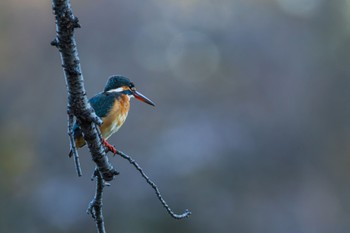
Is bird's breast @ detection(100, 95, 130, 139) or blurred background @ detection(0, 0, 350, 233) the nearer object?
bird's breast @ detection(100, 95, 130, 139)

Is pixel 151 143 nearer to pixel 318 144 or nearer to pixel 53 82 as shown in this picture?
pixel 53 82

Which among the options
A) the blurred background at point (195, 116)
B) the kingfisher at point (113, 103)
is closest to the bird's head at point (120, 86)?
the kingfisher at point (113, 103)

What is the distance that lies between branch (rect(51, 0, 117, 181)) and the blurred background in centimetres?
524

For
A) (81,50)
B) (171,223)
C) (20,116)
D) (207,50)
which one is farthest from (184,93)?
(171,223)

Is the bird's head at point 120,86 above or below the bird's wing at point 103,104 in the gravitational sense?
above

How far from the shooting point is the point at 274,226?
7.61 m

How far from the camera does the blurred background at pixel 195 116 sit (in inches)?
288

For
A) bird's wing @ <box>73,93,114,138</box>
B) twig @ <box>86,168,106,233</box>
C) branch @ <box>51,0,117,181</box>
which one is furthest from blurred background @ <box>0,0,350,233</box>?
branch @ <box>51,0,117,181</box>

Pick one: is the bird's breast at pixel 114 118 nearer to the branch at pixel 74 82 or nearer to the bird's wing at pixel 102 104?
the bird's wing at pixel 102 104

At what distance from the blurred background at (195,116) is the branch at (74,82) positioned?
17.2 ft

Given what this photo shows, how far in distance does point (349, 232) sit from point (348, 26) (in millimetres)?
4281

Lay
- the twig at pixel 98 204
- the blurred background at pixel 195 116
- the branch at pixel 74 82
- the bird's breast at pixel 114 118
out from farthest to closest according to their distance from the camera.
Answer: the blurred background at pixel 195 116 < the bird's breast at pixel 114 118 < the twig at pixel 98 204 < the branch at pixel 74 82

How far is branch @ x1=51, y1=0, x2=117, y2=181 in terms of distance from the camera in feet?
3.62

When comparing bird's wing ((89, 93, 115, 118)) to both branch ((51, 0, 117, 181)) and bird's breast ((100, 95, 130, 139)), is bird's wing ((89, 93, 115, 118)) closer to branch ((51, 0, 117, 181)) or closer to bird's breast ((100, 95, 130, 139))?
bird's breast ((100, 95, 130, 139))
